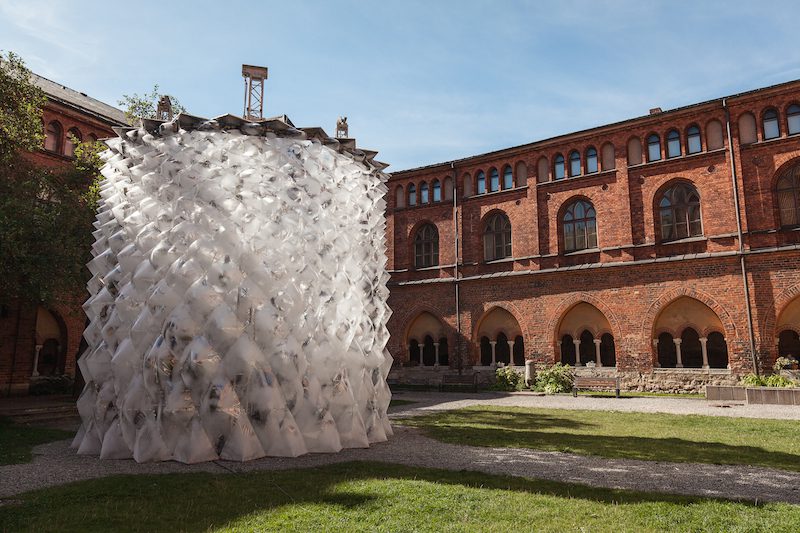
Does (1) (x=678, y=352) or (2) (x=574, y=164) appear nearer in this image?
(1) (x=678, y=352)

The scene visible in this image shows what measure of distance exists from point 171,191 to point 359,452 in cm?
501

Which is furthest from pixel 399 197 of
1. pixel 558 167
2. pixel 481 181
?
pixel 558 167

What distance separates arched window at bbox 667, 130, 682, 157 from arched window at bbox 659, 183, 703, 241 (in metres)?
1.24

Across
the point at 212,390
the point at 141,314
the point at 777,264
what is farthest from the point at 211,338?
the point at 777,264

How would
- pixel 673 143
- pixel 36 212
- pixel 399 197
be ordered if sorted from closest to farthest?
pixel 36 212
pixel 673 143
pixel 399 197

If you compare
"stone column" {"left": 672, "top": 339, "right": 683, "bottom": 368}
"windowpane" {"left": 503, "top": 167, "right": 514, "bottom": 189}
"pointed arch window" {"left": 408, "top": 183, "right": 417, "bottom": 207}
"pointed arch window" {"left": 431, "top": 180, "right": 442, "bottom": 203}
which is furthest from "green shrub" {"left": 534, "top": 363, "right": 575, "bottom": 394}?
"pointed arch window" {"left": 408, "top": 183, "right": 417, "bottom": 207}

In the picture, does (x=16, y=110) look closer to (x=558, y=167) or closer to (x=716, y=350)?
(x=558, y=167)

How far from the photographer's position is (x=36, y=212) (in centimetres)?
1125

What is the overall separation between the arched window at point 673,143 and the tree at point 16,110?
20.9 m

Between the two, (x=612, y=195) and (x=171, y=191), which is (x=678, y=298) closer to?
(x=612, y=195)

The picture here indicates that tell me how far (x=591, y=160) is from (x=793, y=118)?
685 centimetres

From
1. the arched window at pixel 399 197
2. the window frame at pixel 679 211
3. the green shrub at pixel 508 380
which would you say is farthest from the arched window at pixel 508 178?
the green shrub at pixel 508 380

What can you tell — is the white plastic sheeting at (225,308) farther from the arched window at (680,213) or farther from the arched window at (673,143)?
the arched window at (673,143)

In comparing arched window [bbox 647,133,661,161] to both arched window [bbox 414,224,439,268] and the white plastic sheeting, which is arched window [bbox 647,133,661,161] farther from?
the white plastic sheeting
